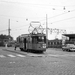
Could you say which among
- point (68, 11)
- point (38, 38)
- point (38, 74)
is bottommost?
point (38, 74)

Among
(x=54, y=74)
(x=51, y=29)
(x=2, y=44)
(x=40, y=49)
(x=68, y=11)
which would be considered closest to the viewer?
(x=54, y=74)

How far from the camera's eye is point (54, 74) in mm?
10992

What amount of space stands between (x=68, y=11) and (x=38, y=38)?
9.05 m

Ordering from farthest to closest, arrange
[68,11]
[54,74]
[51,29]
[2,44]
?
[2,44] < [51,29] < [68,11] < [54,74]

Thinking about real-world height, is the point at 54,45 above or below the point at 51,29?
below

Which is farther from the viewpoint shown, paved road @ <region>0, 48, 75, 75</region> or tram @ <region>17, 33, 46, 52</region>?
tram @ <region>17, 33, 46, 52</region>

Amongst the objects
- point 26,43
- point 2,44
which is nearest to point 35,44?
point 26,43

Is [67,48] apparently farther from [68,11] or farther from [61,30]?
[61,30]

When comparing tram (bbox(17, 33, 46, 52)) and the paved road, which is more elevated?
tram (bbox(17, 33, 46, 52))

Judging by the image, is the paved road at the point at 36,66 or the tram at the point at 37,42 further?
the tram at the point at 37,42

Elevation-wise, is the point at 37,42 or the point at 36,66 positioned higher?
the point at 37,42

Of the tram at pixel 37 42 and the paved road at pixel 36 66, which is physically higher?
the tram at pixel 37 42

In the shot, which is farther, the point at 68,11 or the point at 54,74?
the point at 68,11

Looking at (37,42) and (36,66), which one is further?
(37,42)
